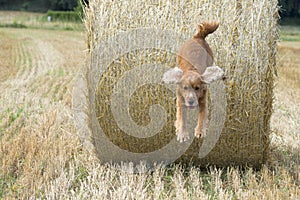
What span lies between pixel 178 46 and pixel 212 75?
1863mm

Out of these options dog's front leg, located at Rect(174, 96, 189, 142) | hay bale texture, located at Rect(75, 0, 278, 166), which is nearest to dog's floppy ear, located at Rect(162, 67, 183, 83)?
dog's front leg, located at Rect(174, 96, 189, 142)

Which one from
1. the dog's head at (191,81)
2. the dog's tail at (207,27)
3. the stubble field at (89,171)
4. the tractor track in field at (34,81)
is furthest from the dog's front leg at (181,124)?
the tractor track in field at (34,81)

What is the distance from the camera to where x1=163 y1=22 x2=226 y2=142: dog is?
2561 millimetres

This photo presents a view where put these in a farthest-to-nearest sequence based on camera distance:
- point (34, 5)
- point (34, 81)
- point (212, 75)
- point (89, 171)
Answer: point (34, 5) → point (34, 81) → point (89, 171) → point (212, 75)

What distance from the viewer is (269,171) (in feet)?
15.9

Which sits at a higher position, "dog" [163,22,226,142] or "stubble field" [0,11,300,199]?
"dog" [163,22,226,142]

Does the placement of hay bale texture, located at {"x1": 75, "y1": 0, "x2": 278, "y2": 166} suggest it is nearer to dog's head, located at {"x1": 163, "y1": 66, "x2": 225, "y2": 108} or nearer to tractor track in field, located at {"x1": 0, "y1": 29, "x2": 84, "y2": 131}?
tractor track in field, located at {"x1": 0, "y1": 29, "x2": 84, "y2": 131}

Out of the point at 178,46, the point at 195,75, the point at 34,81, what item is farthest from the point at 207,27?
the point at 34,81

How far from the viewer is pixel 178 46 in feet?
14.2

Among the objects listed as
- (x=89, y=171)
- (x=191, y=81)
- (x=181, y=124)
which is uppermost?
(x=191, y=81)

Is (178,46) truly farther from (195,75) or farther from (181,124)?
(195,75)

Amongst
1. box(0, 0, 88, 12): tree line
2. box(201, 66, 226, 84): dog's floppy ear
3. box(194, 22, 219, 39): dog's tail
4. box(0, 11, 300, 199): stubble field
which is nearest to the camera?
box(201, 66, 226, 84): dog's floppy ear

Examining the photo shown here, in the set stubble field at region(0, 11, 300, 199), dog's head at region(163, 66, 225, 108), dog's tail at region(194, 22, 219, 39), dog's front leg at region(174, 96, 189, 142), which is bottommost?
stubble field at region(0, 11, 300, 199)

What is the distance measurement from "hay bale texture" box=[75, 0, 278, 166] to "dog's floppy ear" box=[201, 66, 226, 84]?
172 cm
